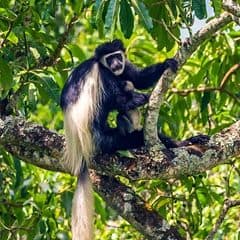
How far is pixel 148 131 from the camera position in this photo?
8.43ft

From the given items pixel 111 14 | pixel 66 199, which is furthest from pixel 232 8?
pixel 66 199

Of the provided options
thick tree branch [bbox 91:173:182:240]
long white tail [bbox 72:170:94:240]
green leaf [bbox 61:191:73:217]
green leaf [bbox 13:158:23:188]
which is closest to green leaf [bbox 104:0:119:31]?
thick tree branch [bbox 91:173:182:240]

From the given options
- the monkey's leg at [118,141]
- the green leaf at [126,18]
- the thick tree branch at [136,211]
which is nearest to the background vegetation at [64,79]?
the green leaf at [126,18]

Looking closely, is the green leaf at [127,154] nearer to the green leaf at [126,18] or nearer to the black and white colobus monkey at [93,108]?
the black and white colobus monkey at [93,108]

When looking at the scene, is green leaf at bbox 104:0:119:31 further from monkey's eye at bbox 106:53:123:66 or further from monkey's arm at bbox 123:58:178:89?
monkey's eye at bbox 106:53:123:66

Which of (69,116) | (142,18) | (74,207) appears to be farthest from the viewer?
(69,116)

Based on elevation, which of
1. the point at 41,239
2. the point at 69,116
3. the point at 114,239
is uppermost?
the point at 69,116

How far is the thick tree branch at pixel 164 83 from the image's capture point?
2506 millimetres

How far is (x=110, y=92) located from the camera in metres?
3.16

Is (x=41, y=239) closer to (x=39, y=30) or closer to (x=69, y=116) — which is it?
(x=69, y=116)

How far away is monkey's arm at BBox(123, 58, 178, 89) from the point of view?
3102mm

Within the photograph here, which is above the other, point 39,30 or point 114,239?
point 39,30

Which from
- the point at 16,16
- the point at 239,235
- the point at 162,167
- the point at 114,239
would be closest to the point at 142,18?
Result: the point at 162,167

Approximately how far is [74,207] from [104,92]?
530 mm
